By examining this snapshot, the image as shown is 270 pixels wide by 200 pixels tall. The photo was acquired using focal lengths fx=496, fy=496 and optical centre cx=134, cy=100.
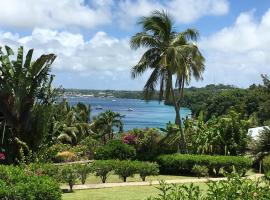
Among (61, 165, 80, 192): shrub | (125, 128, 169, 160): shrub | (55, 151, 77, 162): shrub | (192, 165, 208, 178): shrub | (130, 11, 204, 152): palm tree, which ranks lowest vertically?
(55, 151, 77, 162): shrub

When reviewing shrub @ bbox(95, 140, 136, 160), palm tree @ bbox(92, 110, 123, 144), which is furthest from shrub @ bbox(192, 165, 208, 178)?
palm tree @ bbox(92, 110, 123, 144)

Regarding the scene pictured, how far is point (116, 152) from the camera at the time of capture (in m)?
23.5

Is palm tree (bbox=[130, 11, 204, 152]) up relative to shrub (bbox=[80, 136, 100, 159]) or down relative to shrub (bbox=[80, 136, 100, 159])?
up

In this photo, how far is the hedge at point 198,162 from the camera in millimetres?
21703

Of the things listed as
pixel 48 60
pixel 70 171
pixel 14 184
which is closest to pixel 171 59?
pixel 48 60

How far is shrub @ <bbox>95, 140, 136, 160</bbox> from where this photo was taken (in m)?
23.4

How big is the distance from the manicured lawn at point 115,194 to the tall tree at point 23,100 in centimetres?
468

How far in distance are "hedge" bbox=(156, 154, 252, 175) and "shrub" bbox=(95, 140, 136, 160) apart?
1638mm

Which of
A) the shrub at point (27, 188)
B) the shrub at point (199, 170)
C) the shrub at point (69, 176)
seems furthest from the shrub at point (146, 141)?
the shrub at point (27, 188)

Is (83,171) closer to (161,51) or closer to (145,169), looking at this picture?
(145,169)

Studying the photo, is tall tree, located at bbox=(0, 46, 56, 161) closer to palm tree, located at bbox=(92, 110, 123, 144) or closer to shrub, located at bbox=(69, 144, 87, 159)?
shrub, located at bbox=(69, 144, 87, 159)

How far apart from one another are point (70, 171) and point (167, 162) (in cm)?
795

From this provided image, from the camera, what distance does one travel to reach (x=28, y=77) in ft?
62.1

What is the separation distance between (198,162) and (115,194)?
840 cm
